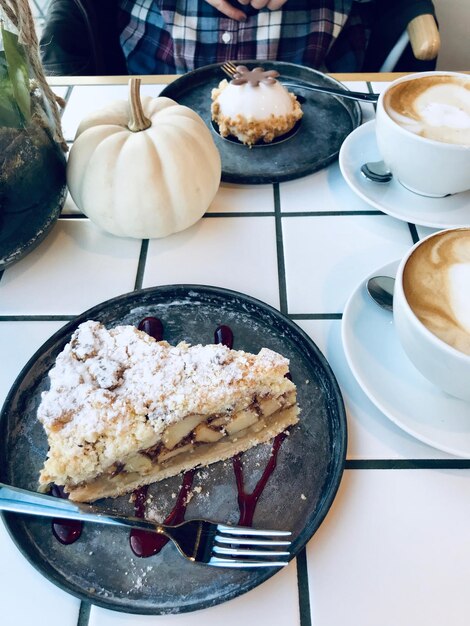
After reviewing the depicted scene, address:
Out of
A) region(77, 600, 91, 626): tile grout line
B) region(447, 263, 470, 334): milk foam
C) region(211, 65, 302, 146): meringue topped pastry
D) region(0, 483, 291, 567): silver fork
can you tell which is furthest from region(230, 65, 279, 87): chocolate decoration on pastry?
region(77, 600, 91, 626): tile grout line

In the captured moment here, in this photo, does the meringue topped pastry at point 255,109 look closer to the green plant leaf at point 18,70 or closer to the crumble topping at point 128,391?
the green plant leaf at point 18,70

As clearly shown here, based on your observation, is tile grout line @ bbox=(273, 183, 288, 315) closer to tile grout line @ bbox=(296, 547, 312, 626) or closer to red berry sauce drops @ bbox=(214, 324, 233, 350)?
red berry sauce drops @ bbox=(214, 324, 233, 350)

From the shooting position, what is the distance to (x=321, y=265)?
0.97 metres

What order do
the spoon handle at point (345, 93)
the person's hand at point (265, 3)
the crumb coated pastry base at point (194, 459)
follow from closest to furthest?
the crumb coated pastry base at point (194, 459) < the spoon handle at point (345, 93) < the person's hand at point (265, 3)

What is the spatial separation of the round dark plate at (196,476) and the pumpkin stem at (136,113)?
1.07 feet

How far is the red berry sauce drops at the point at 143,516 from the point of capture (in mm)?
646

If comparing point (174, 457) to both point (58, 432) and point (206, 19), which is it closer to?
point (58, 432)

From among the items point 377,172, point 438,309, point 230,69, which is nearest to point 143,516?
point 438,309

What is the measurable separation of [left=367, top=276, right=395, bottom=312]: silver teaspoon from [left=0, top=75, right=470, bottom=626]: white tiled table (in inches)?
3.5

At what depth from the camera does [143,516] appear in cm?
69

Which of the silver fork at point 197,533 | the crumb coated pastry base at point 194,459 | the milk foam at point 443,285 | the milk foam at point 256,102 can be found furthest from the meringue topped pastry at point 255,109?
the silver fork at point 197,533

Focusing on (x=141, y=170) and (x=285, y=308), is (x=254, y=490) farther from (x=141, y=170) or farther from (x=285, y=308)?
(x=141, y=170)

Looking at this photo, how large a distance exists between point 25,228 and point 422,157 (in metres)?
0.71

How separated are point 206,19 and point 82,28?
38cm
